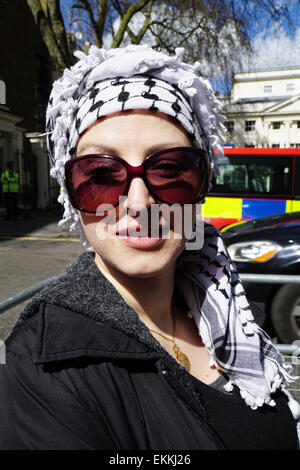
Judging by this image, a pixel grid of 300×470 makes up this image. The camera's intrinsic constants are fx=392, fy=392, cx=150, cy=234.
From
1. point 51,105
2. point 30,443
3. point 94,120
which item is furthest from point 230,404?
point 51,105

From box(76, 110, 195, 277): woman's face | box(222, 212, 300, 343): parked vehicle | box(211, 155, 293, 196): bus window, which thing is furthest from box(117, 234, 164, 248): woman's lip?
box(211, 155, 293, 196): bus window

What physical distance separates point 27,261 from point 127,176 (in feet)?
21.9

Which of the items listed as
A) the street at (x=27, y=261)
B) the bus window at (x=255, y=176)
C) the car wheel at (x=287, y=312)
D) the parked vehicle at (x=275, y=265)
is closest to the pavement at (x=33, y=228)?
the street at (x=27, y=261)

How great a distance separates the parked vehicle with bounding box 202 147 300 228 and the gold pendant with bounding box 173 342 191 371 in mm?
7043

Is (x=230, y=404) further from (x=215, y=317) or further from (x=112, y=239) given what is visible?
(x=112, y=239)

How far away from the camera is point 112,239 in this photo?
98cm

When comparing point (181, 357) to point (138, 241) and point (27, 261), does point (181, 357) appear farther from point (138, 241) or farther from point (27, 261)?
point (27, 261)

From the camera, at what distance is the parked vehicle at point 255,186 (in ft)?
27.1

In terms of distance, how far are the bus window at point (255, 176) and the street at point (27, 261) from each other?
3.50 meters

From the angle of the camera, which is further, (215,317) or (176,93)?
(215,317)

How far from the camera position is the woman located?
81 cm

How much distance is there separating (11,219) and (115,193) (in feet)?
44.1

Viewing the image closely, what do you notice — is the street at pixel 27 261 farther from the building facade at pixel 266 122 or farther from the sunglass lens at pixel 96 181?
the building facade at pixel 266 122

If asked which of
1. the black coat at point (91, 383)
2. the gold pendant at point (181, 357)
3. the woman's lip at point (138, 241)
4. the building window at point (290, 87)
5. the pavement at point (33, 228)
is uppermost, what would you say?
the building window at point (290, 87)
